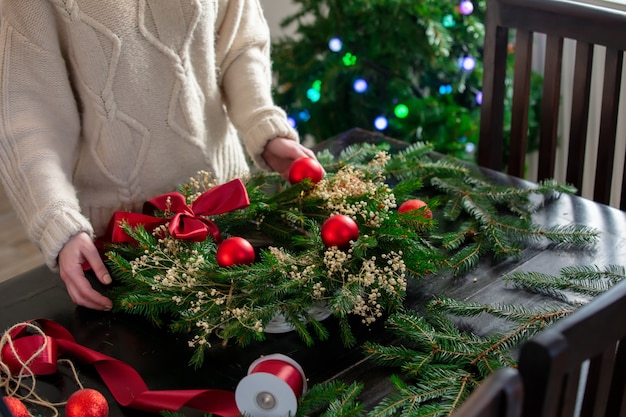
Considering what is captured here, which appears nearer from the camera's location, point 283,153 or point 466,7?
point 283,153

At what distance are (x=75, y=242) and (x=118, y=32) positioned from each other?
1.21 feet

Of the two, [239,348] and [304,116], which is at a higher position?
[239,348]

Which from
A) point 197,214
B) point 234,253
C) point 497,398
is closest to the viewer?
point 497,398

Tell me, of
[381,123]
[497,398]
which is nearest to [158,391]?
[497,398]

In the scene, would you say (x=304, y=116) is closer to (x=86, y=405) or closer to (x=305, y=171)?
(x=305, y=171)

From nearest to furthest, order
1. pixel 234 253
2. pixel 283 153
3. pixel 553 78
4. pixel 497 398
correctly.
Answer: pixel 497 398 < pixel 234 253 < pixel 283 153 < pixel 553 78

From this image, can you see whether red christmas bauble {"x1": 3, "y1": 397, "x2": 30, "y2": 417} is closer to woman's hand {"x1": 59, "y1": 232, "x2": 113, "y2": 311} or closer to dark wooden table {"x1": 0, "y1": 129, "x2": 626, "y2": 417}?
dark wooden table {"x1": 0, "y1": 129, "x2": 626, "y2": 417}

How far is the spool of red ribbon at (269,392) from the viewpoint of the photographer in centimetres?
94

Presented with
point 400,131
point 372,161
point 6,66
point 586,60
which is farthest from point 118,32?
point 400,131

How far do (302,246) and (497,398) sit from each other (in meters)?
0.65

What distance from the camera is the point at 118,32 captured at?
132cm

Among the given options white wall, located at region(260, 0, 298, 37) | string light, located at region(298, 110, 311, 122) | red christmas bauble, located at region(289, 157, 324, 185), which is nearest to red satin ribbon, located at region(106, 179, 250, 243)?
red christmas bauble, located at region(289, 157, 324, 185)

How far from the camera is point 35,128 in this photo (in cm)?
127

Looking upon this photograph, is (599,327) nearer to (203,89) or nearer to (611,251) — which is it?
(611,251)
